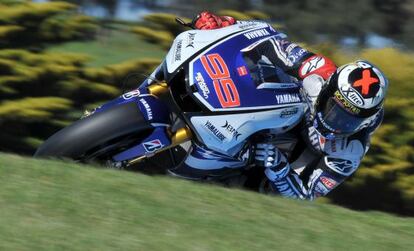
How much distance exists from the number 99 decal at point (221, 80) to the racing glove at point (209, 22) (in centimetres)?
57

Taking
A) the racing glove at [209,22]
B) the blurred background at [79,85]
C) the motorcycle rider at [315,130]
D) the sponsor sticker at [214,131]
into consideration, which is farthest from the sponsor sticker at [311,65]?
the blurred background at [79,85]

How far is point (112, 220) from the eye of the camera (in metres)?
4.09

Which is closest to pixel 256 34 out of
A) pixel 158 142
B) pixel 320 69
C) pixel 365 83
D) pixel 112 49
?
pixel 320 69

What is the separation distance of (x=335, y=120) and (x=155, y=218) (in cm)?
168

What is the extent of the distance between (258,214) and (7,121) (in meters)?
3.11

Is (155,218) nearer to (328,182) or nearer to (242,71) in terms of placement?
(242,71)

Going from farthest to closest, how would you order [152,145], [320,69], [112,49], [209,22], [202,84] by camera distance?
[112,49], [209,22], [320,69], [152,145], [202,84]

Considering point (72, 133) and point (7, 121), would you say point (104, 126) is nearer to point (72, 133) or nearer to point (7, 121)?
point (72, 133)

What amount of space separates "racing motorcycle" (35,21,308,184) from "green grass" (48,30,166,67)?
80.9 inches

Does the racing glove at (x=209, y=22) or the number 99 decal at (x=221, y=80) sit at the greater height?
the racing glove at (x=209, y=22)

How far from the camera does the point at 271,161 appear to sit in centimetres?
539

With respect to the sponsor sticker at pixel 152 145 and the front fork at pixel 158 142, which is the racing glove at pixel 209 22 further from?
the sponsor sticker at pixel 152 145

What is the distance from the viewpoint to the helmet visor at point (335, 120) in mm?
5168

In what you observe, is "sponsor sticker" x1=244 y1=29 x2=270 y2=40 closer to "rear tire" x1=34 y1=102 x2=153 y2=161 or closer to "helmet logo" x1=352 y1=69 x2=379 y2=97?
"helmet logo" x1=352 y1=69 x2=379 y2=97
